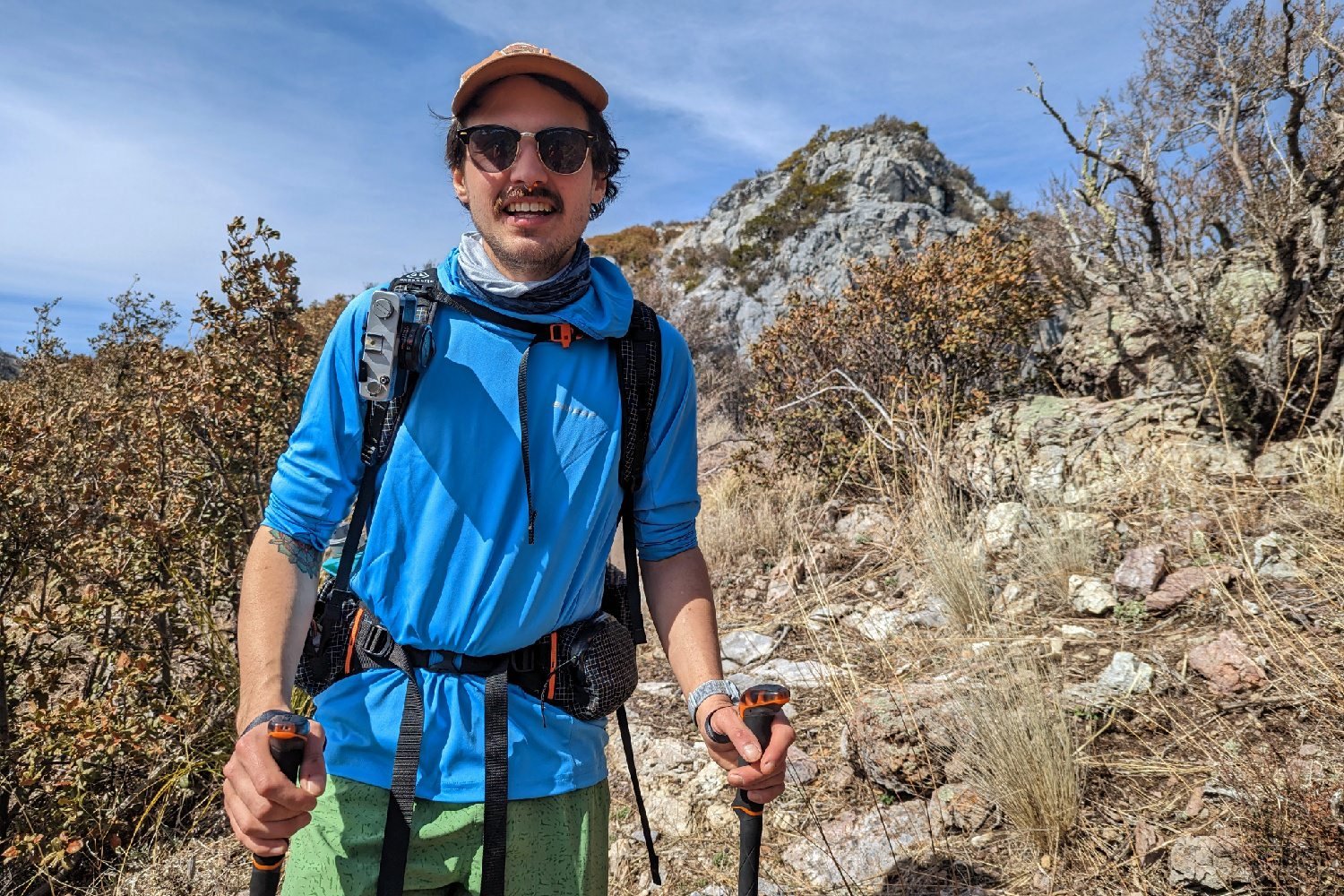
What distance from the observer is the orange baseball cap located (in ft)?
5.04

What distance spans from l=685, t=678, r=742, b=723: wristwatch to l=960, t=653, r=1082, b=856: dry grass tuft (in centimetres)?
140

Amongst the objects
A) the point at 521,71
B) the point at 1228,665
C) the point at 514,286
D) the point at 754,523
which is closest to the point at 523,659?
the point at 514,286

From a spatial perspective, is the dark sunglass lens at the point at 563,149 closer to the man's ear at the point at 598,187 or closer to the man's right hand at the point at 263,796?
the man's ear at the point at 598,187

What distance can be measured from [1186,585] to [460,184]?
11.3ft

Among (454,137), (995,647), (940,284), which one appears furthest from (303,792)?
(940,284)

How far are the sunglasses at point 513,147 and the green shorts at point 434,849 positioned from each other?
1145 mm

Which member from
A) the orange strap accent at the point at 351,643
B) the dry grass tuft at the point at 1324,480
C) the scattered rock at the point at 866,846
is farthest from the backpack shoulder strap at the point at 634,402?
the dry grass tuft at the point at 1324,480

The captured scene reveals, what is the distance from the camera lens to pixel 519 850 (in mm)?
1342

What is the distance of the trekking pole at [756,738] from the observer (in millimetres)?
1264

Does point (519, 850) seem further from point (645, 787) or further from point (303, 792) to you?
point (645, 787)

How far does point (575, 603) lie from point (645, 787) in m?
1.94

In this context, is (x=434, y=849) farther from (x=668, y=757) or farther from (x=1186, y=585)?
(x=1186, y=585)

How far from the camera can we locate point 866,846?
257cm

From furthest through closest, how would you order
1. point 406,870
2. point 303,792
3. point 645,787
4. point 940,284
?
point 940,284, point 645,787, point 406,870, point 303,792
